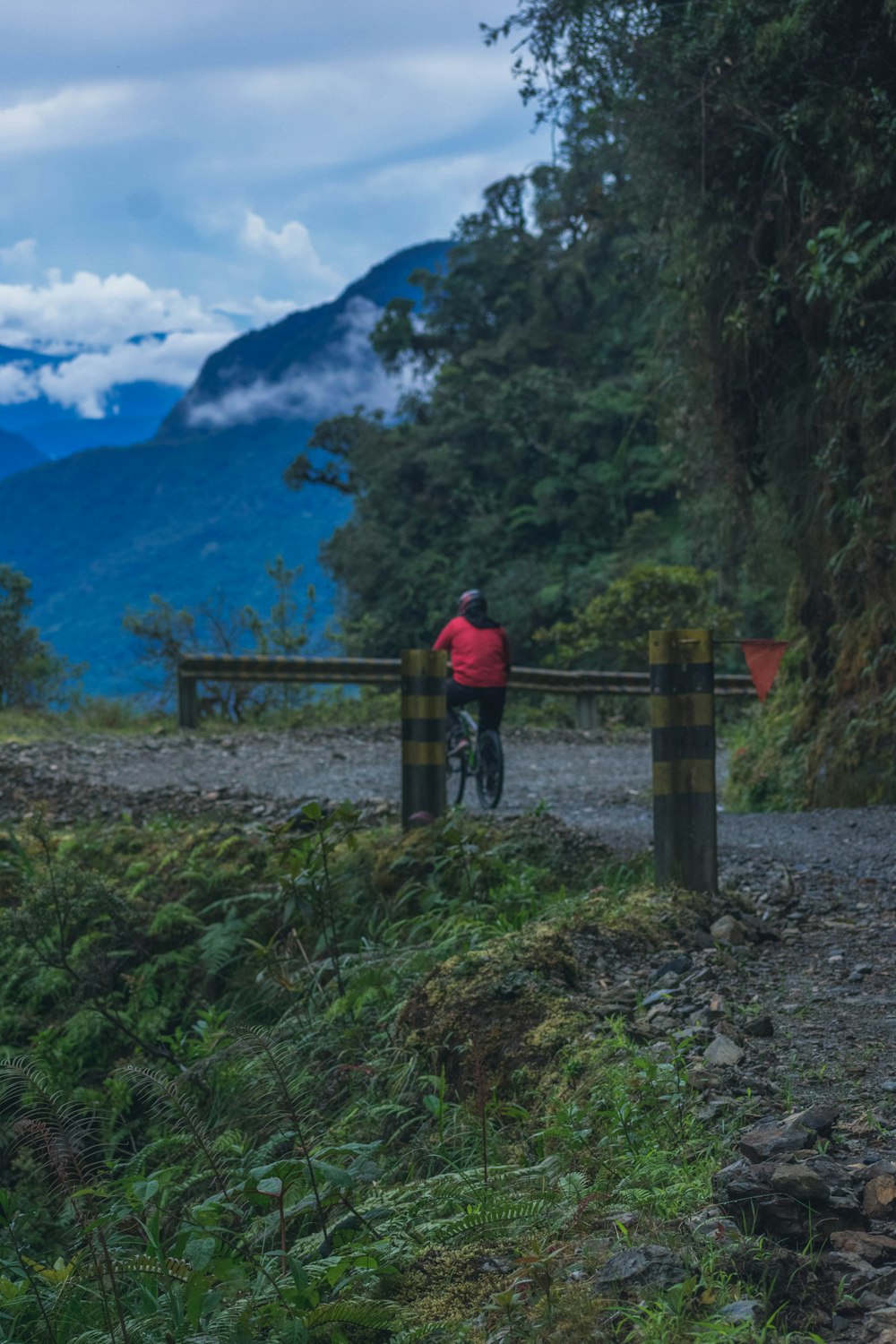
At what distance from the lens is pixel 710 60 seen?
9453 millimetres

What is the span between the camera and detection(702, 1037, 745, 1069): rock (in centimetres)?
338

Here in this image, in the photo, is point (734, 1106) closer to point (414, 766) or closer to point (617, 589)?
point (414, 766)

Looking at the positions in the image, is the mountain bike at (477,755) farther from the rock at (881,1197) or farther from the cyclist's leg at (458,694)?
the rock at (881,1197)

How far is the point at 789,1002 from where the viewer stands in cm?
402

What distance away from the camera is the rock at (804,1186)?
2441mm

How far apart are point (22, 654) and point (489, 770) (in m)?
17.4

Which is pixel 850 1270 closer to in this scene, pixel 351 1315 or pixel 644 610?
pixel 351 1315

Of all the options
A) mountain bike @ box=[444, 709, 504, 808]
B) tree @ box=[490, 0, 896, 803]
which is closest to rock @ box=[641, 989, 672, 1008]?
tree @ box=[490, 0, 896, 803]

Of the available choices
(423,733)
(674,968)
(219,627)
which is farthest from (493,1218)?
(219,627)

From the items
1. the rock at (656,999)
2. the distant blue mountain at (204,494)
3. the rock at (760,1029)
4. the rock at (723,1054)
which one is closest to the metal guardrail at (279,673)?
the rock at (656,999)

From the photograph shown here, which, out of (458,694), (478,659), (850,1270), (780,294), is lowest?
(850,1270)

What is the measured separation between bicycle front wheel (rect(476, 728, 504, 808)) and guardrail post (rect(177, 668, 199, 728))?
6.69 meters

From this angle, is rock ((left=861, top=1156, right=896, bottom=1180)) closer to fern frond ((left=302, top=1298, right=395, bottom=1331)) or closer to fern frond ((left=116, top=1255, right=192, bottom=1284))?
fern frond ((left=302, top=1298, right=395, bottom=1331))

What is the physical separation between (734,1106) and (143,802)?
294 inches
